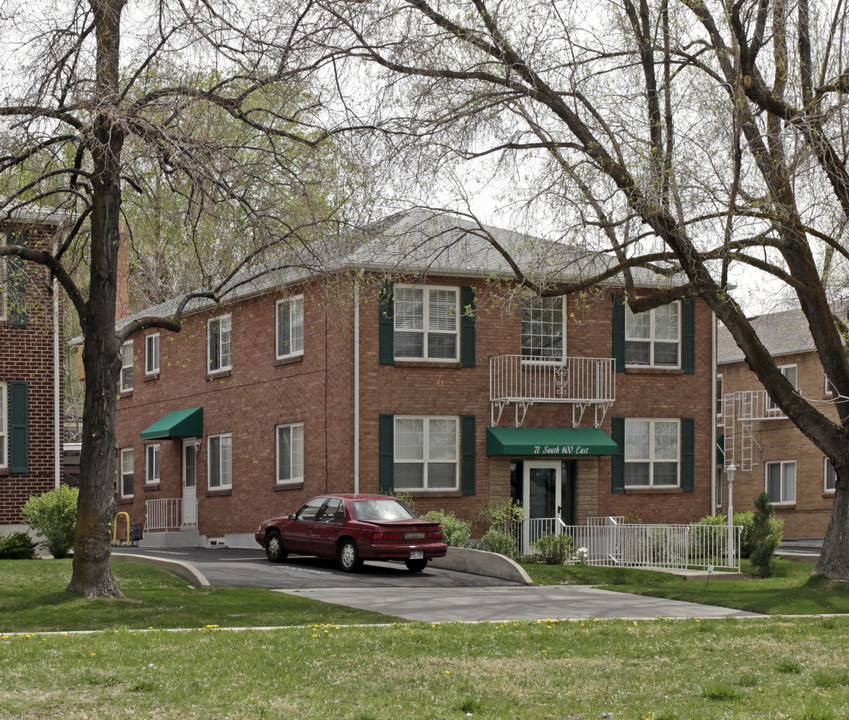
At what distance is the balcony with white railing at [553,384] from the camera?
2912 centimetres

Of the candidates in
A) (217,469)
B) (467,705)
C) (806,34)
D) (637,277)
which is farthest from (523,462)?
(467,705)

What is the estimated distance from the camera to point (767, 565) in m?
24.1

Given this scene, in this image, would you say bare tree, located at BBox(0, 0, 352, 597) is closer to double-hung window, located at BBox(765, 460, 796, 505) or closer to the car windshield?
the car windshield

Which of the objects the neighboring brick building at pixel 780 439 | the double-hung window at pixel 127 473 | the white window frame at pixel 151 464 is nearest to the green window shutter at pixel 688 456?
the neighboring brick building at pixel 780 439

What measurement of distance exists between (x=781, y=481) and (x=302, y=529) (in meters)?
24.1

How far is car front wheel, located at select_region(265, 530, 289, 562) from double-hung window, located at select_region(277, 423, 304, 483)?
163 inches

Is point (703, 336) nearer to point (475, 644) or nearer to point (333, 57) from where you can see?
point (333, 57)

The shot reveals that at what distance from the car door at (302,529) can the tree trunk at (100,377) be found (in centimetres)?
819

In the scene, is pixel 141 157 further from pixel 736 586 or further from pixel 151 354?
pixel 151 354

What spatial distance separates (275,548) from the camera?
83.4 ft

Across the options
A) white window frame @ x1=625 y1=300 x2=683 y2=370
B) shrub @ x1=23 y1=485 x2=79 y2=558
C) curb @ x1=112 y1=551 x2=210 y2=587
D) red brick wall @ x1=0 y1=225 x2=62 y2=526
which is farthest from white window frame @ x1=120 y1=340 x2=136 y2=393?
white window frame @ x1=625 y1=300 x2=683 y2=370

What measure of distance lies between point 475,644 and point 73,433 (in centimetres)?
4007

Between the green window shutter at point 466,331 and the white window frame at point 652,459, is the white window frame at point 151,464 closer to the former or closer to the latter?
the green window shutter at point 466,331

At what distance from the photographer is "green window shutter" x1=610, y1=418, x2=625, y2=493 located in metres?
30.5
